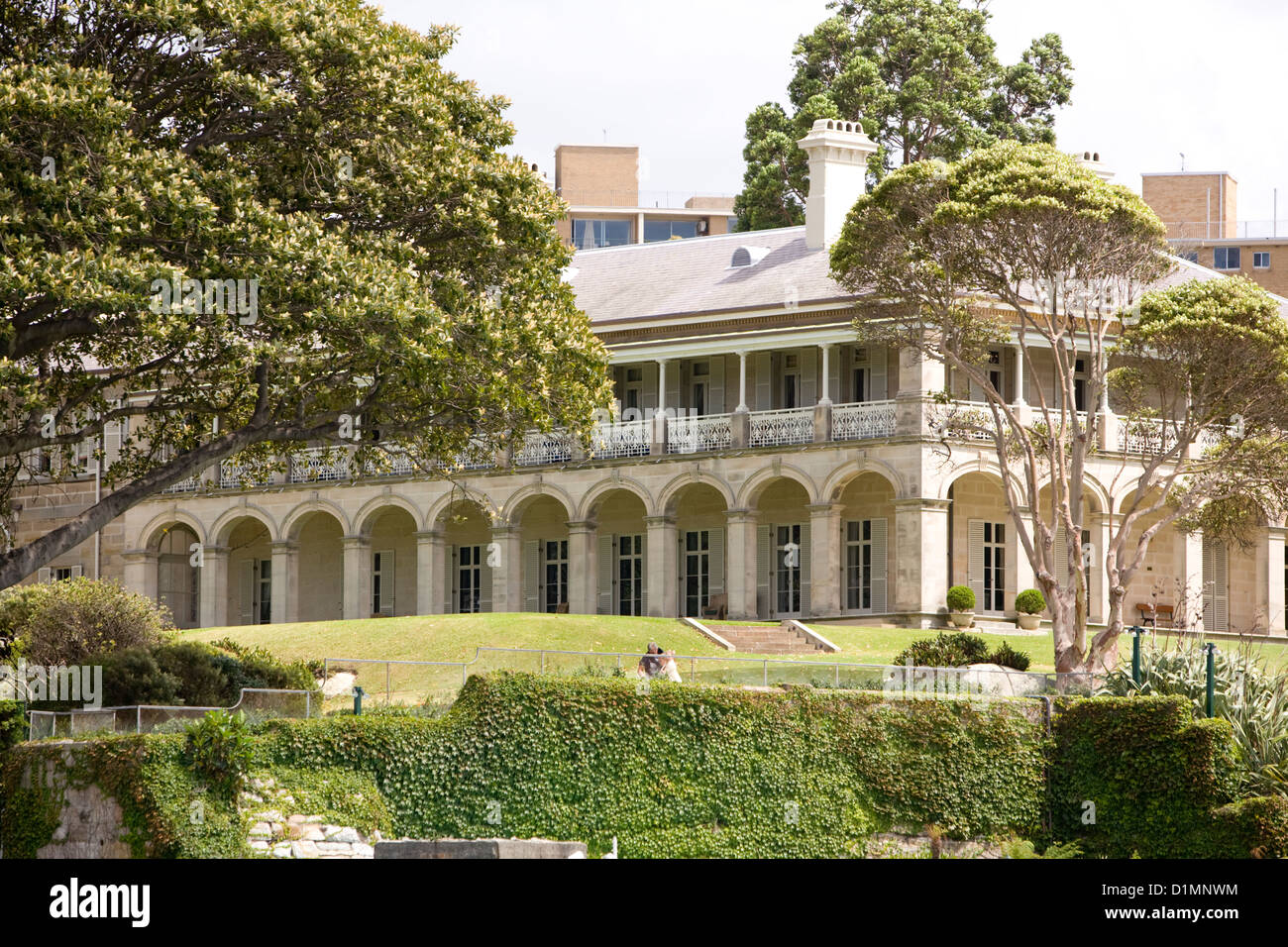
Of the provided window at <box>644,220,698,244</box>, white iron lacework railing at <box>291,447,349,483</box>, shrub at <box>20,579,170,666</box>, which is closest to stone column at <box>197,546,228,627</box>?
white iron lacework railing at <box>291,447,349,483</box>

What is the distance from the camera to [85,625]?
31.3 metres

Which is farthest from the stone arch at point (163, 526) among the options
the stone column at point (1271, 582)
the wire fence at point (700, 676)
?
the stone column at point (1271, 582)

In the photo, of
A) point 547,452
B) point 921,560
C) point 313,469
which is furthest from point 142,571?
point 921,560

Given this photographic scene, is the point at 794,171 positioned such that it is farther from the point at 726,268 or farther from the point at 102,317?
the point at 102,317

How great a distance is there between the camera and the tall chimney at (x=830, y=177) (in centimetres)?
4662

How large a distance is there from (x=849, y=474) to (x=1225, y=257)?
141ft

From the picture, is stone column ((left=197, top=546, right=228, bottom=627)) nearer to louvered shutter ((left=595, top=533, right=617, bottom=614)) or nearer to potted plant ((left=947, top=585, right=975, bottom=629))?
louvered shutter ((left=595, top=533, right=617, bottom=614))

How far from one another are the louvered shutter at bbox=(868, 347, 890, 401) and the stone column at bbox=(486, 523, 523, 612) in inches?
362

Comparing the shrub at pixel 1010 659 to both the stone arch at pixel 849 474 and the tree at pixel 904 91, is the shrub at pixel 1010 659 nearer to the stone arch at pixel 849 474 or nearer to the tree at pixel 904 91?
the stone arch at pixel 849 474

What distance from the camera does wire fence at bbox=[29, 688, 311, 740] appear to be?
2447 cm

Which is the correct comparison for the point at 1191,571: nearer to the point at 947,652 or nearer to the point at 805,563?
the point at 805,563

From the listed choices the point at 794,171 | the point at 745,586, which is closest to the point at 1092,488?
the point at 745,586

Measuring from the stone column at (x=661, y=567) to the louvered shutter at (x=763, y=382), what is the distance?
3.51 m

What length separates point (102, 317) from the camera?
80.5 ft
